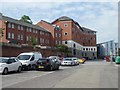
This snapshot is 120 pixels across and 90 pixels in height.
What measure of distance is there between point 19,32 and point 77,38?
183 feet

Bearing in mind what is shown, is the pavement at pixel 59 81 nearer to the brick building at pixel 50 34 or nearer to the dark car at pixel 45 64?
the dark car at pixel 45 64

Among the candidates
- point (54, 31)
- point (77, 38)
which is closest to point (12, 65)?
point (54, 31)

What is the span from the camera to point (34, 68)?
31000mm

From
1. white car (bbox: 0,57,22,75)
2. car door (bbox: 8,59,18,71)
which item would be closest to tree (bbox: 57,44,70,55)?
white car (bbox: 0,57,22,75)

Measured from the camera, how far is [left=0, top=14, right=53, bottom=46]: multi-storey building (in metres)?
71.6

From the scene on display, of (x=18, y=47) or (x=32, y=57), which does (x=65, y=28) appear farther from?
(x=32, y=57)

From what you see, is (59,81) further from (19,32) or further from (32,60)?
(19,32)

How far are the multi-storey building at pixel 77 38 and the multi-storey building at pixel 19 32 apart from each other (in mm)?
17349

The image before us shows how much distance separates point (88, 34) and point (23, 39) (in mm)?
75524

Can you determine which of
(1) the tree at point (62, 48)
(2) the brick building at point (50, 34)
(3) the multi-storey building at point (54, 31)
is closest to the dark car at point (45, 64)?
(2) the brick building at point (50, 34)

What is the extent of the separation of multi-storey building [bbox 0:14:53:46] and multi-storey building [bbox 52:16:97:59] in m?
17.3

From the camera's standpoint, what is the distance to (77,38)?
130250 millimetres

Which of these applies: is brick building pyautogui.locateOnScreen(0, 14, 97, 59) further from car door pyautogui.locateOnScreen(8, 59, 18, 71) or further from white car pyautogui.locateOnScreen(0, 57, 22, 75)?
car door pyautogui.locateOnScreen(8, 59, 18, 71)

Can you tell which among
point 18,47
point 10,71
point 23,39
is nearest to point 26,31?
point 23,39
